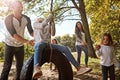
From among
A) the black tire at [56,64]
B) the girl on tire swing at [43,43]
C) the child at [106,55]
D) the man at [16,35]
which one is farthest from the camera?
the child at [106,55]

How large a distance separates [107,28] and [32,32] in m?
24.2

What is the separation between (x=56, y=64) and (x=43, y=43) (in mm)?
508

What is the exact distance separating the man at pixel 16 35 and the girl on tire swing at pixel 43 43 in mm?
185

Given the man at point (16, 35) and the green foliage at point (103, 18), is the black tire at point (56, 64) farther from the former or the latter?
the green foliage at point (103, 18)

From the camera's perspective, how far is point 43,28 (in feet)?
23.1

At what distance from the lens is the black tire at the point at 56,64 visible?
6.56m

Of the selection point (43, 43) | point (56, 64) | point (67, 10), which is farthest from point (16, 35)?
point (67, 10)

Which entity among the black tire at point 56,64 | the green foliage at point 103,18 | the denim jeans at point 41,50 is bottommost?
the black tire at point 56,64

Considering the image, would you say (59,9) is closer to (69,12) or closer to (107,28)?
(69,12)

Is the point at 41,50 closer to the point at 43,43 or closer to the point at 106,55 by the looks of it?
the point at 43,43

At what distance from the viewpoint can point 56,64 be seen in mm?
6668

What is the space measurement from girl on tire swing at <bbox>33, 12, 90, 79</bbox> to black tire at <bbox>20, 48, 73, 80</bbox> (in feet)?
0.50

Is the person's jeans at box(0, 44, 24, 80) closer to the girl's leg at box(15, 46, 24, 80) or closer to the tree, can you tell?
the girl's leg at box(15, 46, 24, 80)

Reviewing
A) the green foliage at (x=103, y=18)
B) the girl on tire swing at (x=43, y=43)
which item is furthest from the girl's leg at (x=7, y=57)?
the green foliage at (x=103, y=18)
